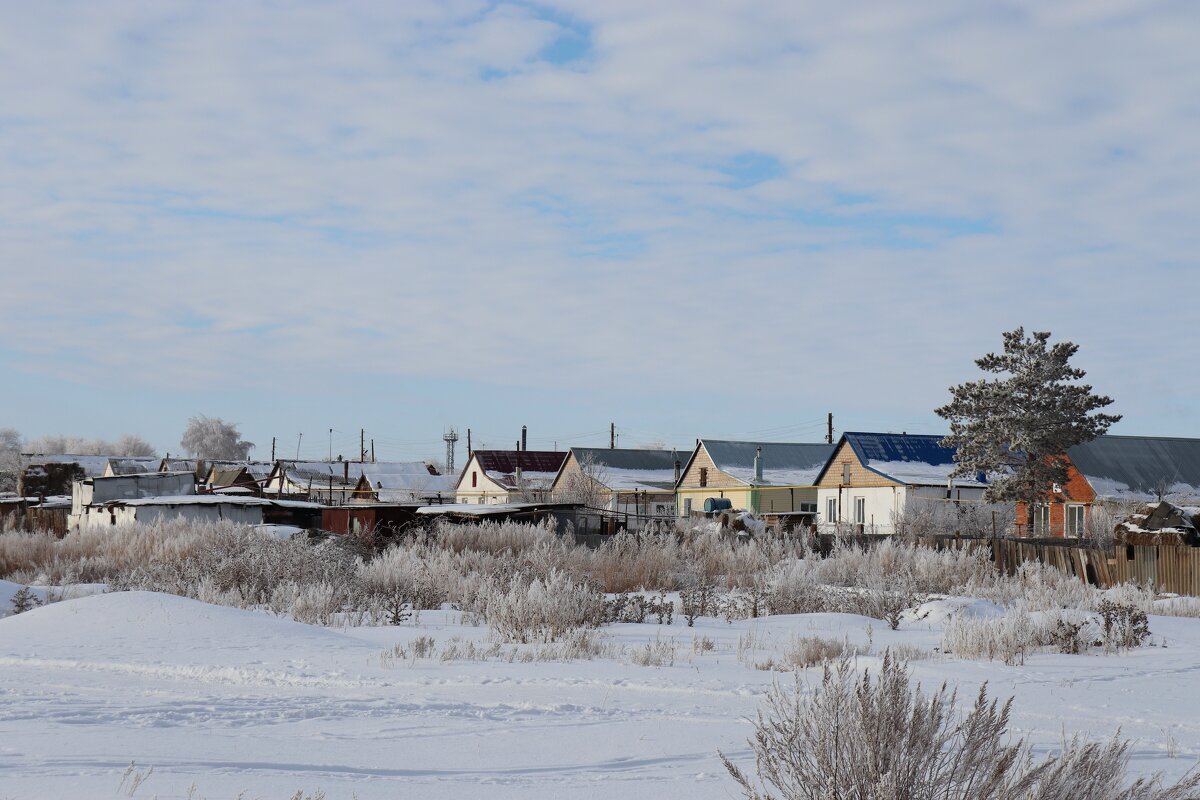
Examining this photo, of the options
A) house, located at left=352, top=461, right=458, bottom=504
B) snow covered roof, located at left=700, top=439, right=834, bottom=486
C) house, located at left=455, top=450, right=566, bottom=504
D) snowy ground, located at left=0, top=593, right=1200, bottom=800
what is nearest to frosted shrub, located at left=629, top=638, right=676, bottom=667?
snowy ground, located at left=0, top=593, right=1200, bottom=800

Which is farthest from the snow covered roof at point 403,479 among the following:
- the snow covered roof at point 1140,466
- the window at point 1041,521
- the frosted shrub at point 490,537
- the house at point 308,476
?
the frosted shrub at point 490,537

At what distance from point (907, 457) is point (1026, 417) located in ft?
39.6

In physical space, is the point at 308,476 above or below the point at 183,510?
above

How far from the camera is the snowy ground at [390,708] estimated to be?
18.8 feet

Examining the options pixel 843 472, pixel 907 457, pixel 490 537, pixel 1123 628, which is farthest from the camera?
pixel 843 472

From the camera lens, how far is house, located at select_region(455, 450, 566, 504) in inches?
2968

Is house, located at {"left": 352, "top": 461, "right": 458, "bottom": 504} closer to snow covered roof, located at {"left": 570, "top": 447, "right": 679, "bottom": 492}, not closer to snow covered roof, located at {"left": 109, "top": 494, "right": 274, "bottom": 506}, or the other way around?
snow covered roof, located at {"left": 570, "top": 447, "right": 679, "bottom": 492}

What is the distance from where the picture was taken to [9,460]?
359 ft

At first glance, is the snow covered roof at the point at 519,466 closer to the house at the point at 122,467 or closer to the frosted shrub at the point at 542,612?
the house at the point at 122,467

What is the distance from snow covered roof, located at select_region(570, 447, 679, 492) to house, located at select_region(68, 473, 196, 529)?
3277 centimetres

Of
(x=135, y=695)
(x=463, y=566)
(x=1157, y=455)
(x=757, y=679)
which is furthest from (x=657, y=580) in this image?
(x=1157, y=455)

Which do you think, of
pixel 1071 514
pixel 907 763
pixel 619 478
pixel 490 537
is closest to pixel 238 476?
pixel 619 478

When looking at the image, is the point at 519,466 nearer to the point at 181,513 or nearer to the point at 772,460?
the point at 772,460

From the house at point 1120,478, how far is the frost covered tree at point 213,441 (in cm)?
10950
